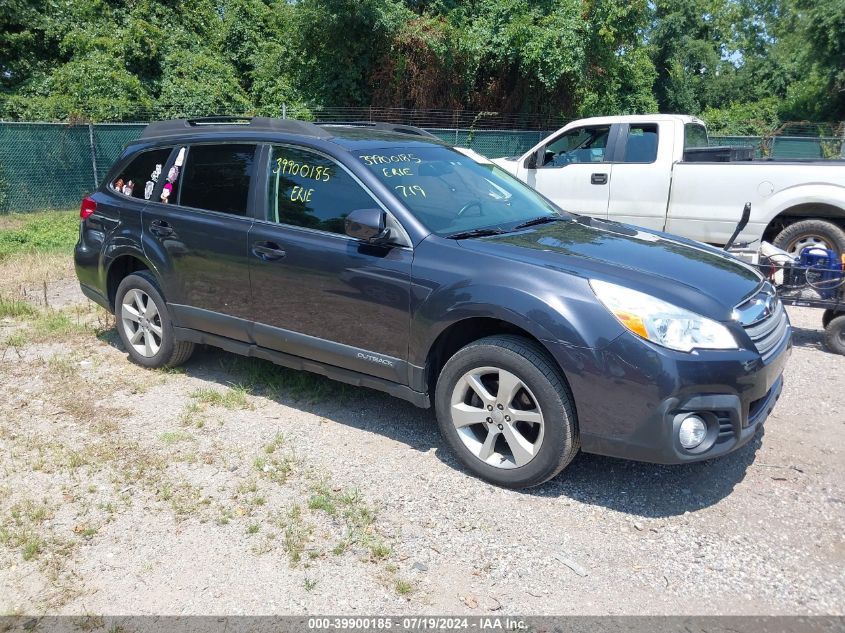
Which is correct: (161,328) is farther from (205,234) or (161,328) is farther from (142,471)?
(142,471)

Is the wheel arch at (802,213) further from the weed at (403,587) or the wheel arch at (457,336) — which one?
the weed at (403,587)

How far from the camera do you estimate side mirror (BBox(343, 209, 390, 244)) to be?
407 centimetres

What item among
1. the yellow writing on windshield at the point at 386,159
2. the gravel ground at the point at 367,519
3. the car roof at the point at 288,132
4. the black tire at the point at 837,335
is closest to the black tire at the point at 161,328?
the gravel ground at the point at 367,519

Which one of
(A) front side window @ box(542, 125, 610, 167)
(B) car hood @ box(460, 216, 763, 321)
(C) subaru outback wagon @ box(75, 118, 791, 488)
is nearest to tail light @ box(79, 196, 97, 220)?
(C) subaru outback wagon @ box(75, 118, 791, 488)

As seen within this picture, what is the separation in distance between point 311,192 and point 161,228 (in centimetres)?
138

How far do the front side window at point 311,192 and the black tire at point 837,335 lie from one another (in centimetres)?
421

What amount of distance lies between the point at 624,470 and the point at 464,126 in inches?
687

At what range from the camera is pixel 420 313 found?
4.09 meters

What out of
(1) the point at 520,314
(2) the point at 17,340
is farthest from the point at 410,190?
(2) the point at 17,340

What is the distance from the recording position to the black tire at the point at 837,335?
20.2ft

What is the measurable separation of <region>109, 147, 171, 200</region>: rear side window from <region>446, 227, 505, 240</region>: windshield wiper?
8.46ft

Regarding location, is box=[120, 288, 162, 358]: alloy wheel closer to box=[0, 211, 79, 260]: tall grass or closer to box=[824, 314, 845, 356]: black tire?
box=[824, 314, 845, 356]: black tire

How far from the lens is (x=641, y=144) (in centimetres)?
929

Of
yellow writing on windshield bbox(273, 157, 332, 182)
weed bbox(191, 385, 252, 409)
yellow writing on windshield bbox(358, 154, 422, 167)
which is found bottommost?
weed bbox(191, 385, 252, 409)
